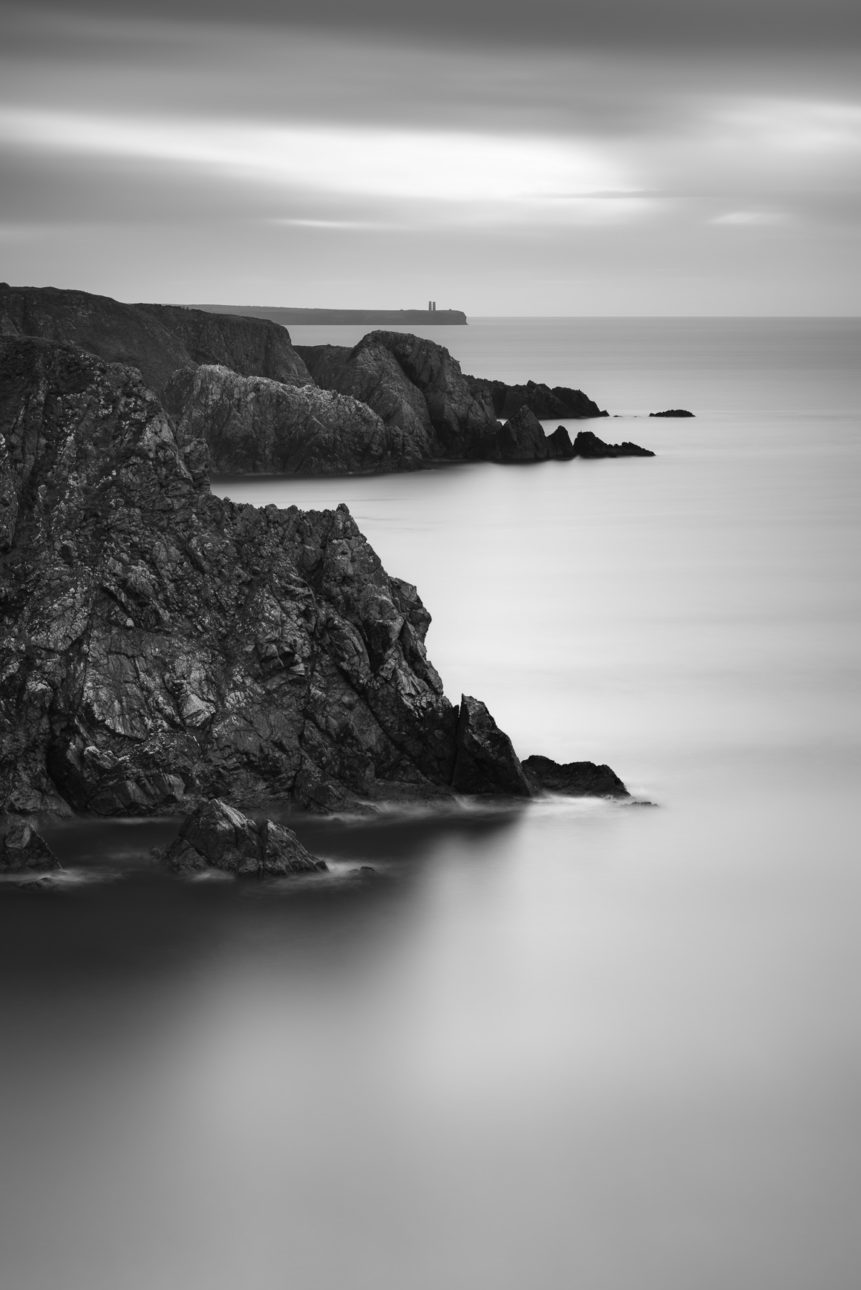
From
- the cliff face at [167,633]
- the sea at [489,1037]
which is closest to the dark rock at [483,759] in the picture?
the cliff face at [167,633]

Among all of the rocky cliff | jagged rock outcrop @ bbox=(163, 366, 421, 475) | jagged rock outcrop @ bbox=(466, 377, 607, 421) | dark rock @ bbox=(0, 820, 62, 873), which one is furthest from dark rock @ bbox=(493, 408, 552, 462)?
dark rock @ bbox=(0, 820, 62, 873)

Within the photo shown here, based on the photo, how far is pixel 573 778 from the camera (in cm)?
1516

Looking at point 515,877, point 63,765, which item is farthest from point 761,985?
point 63,765

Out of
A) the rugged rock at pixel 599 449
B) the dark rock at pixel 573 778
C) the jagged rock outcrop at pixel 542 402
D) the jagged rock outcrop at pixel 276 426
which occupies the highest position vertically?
the jagged rock outcrop at pixel 542 402

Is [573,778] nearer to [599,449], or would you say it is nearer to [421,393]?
[599,449]

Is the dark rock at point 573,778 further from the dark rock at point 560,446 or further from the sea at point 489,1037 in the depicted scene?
the dark rock at point 560,446

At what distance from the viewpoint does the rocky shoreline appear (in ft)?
46.7

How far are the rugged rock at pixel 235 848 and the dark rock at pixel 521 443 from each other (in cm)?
4037

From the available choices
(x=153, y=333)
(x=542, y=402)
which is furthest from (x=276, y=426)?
(x=542, y=402)

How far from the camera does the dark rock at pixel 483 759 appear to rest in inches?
573

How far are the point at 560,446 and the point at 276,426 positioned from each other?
9.88m

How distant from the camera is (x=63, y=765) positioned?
14.2m

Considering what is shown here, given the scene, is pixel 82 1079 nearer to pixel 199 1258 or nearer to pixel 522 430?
pixel 199 1258

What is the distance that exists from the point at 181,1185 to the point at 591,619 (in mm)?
17175
